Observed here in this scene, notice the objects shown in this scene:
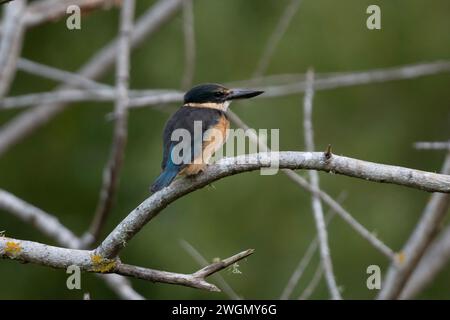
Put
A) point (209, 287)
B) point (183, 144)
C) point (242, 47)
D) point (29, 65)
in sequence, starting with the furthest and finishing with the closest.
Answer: point (242, 47) < point (29, 65) < point (183, 144) < point (209, 287)

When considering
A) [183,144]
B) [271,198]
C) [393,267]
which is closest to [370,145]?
[271,198]

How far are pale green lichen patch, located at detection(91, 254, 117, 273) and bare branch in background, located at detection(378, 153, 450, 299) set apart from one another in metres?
1.89

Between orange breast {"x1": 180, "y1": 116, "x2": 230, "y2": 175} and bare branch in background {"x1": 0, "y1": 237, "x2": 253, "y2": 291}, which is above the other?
orange breast {"x1": 180, "y1": 116, "x2": 230, "y2": 175}

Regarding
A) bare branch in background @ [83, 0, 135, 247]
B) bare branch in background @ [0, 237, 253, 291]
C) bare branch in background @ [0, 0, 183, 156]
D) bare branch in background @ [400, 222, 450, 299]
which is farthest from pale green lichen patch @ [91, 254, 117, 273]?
bare branch in background @ [0, 0, 183, 156]

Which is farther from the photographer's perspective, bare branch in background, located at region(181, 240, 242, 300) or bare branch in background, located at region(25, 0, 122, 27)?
bare branch in background, located at region(25, 0, 122, 27)

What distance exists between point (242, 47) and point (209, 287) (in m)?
4.74

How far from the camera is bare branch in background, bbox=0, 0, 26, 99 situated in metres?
4.88

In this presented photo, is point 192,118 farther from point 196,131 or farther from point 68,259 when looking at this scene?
point 68,259

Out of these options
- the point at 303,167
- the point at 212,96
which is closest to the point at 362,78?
the point at 212,96

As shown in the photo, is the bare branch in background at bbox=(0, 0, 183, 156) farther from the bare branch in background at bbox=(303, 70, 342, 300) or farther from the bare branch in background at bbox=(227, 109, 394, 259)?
the bare branch in background at bbox=(303, 70, 342, 300)

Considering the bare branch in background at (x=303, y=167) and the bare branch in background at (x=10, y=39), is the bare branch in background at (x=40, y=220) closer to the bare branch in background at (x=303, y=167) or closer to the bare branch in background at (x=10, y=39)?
the bare branch in background at (x=10, y=39)

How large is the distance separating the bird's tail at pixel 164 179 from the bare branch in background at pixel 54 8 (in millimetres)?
2429

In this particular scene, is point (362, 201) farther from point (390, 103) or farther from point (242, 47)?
point (242, 47)

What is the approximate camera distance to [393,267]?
4.45 m
